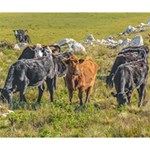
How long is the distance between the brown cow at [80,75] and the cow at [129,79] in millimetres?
755

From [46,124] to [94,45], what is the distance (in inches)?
111

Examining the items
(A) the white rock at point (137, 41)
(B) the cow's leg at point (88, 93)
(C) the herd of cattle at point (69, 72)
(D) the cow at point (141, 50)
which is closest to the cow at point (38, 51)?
(C) the herd of cattle at point (69, 72)

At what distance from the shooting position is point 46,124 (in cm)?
991

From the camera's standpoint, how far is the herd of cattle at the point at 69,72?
1069 centimetres

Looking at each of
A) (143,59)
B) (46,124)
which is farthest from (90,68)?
(46,124)

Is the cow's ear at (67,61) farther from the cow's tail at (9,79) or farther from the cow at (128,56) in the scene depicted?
the cow's tail at (9,79)

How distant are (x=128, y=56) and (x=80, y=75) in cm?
134

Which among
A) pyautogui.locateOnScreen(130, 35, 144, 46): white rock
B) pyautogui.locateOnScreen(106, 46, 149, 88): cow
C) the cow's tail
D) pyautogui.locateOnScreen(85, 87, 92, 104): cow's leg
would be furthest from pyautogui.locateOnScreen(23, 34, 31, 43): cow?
pyautogui.locateOnScreen(130, 35, 144, 46): white rock

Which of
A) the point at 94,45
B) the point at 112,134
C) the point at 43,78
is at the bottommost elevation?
the point at 112,134

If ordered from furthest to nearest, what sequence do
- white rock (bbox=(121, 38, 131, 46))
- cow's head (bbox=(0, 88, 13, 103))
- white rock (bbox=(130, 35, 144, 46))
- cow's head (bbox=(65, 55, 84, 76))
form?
white rock (bbox=(130, 35, 144, 46))
white rock (bbox=(121, 38, 131, 46))
cow's head (bbox=(65, 55, 84, 76))
cow's head (bbox=(0, 88, 13, 103))

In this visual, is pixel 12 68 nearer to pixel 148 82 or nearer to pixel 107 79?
pixel 107 79

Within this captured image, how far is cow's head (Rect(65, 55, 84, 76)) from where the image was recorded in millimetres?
10641

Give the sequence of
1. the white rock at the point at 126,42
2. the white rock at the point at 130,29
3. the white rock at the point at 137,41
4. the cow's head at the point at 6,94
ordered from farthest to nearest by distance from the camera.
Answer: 1. the white rock at the point at 137,41
2. the white rock at the point at 126,42
3. the white rock at the point at 130,29
4. the cow's head at the point at 6,94

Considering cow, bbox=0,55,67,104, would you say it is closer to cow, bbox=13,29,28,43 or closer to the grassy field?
the grassy field
